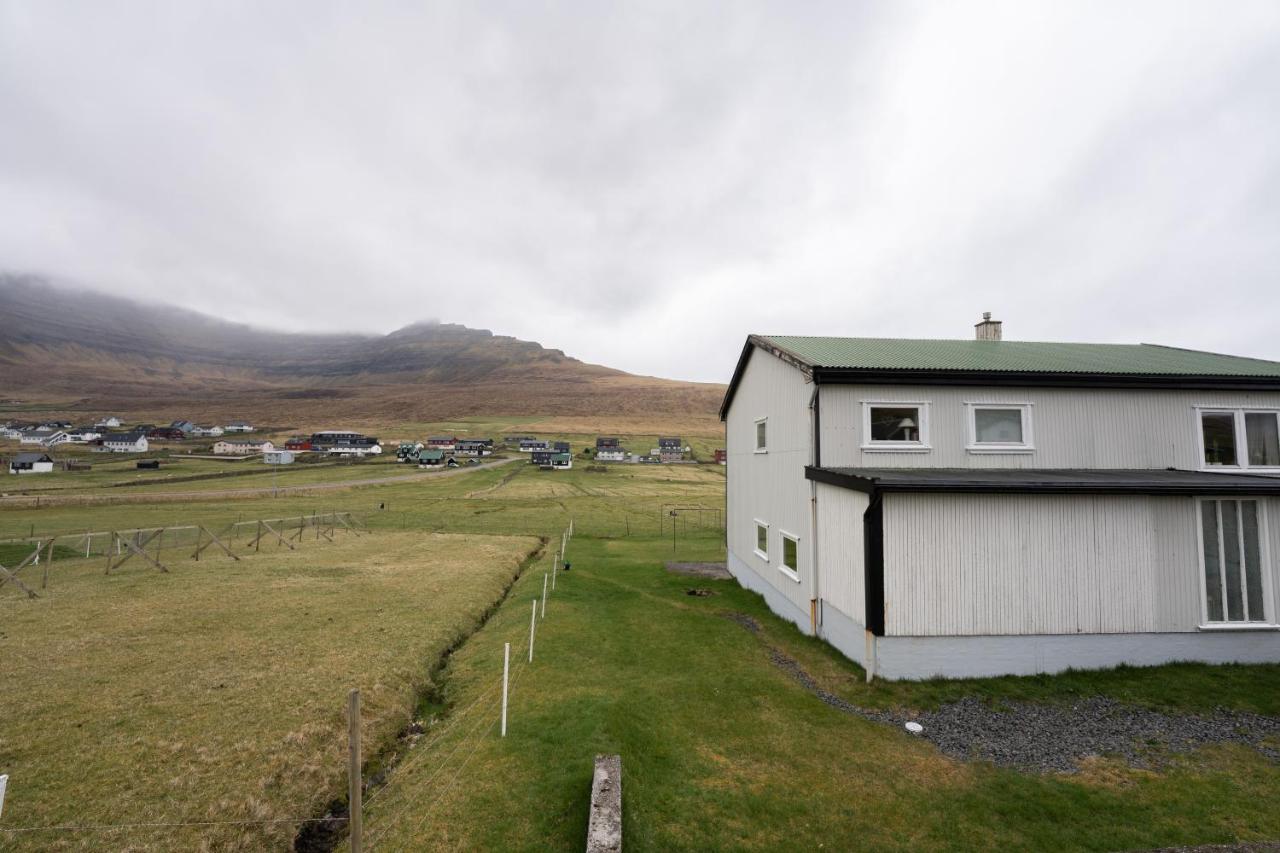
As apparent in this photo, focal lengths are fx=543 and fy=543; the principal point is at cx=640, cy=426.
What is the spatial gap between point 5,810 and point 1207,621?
26.2 m

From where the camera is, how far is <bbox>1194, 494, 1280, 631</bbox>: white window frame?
14602mm

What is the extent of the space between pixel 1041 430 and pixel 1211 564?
5.26 metres

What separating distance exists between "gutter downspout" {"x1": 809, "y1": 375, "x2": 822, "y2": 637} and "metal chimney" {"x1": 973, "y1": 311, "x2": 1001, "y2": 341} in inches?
520

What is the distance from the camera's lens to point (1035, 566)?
1428 centimetres

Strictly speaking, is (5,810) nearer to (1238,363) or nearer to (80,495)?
(1238,363)

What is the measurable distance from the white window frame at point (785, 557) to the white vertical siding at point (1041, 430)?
352cm

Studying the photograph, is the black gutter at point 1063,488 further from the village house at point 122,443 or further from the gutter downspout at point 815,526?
the village house at point 122,443

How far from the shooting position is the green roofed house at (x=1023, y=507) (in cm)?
1406

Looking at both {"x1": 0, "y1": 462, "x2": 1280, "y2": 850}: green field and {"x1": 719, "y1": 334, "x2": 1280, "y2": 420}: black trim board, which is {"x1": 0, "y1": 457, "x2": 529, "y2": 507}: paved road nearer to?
{"x1": 0, "y1": 462, "x2": 1280, "y2": 850}: green field

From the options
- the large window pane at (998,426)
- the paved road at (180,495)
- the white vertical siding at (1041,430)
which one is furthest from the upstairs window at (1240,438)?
the paved road at (180,495)

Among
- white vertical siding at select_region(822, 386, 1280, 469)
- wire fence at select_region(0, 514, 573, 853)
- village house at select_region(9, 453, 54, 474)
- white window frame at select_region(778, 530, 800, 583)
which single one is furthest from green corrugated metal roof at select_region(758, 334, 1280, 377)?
village house at select_region(9, 453, 54, 474)

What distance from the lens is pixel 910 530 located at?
14.1 metres

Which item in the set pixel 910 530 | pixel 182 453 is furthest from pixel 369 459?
pixel 910 530

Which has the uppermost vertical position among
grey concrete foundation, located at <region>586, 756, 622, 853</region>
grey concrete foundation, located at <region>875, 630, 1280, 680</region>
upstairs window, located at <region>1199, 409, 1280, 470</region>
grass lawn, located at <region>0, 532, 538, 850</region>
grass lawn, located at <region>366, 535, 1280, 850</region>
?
upstairs window, located at <region>1199, 409, 1280, 470</region>
